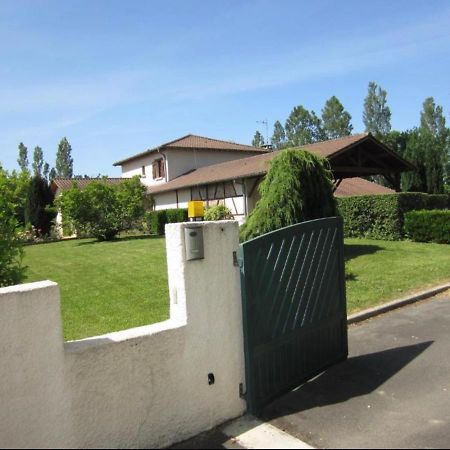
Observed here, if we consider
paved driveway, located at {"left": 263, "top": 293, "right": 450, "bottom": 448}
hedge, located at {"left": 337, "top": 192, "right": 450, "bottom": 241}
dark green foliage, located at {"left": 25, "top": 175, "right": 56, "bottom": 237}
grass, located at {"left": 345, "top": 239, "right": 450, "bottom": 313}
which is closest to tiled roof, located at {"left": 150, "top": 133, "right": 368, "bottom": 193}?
hedge, located at {"left": 337, "top": 192, "right": 450, "bottom": 241}

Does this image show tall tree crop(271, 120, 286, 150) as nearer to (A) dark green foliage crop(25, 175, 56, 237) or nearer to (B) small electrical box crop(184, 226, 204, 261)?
(A) dark green foliage crop(25, 175, 56, 237)

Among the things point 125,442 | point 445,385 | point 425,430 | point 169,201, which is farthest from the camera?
point 169,201

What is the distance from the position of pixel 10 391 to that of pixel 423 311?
20.7 ft

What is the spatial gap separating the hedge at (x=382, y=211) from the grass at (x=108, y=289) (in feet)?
25.3

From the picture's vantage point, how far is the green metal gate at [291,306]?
388 centimetres

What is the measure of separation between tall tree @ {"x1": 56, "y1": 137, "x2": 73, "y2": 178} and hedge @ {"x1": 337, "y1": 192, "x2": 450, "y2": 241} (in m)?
72.7

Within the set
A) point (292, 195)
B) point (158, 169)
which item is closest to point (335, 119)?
point (158, 169)

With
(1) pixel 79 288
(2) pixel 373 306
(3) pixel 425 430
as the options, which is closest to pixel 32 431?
A: (3) pixel 425 430

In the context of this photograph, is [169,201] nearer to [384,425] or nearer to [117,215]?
[117,215]

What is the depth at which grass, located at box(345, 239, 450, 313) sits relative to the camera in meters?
8.10

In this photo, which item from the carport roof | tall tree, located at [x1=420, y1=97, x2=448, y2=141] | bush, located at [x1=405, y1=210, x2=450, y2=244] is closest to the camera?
bush, located at [x1=405, y1=210, x2=450, y2=244]

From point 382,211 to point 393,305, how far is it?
10.6 m

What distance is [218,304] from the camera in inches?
147

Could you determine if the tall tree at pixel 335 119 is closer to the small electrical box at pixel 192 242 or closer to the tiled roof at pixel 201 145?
the tiled roof at pixel 201 145
